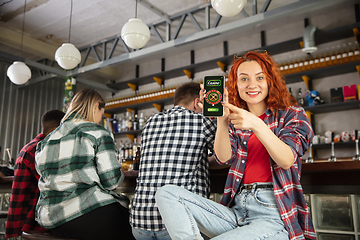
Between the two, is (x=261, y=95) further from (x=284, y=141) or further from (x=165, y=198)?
(x=165, y=198)

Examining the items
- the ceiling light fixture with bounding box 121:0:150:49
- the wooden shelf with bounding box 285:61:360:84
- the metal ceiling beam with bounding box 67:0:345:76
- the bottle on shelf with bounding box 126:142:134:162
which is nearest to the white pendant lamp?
the ceiling light fixture with bounding box 121:0:150:49

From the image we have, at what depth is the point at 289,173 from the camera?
1128 mm

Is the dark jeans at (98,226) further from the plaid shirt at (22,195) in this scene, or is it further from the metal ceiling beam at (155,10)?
the metal ceiling beam at (155,10)

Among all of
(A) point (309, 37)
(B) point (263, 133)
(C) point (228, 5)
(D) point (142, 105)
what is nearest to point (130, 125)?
(D) point (142, 105)

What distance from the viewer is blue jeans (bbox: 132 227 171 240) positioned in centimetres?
142

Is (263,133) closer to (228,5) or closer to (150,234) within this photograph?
(150,234)

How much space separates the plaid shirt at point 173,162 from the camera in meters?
1.44

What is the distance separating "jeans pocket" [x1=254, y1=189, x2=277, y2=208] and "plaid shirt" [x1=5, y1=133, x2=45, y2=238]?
1632mm

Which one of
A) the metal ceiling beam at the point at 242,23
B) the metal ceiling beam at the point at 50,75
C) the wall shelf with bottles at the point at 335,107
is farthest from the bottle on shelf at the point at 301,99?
the metal ceiling beam at the point at 50,75

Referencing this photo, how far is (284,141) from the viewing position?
1102 millimetres

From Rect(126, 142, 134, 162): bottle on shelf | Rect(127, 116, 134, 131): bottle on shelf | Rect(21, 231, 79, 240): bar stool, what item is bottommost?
Rect(21, 231, 79, 240): bar stool

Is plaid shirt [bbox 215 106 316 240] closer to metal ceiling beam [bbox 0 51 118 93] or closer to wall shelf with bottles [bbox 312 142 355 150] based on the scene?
wall shelf with bottles [bbox 312 142 355 150]

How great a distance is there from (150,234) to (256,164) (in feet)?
2.01

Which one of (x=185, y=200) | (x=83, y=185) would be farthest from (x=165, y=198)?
(x=83, y=185)
